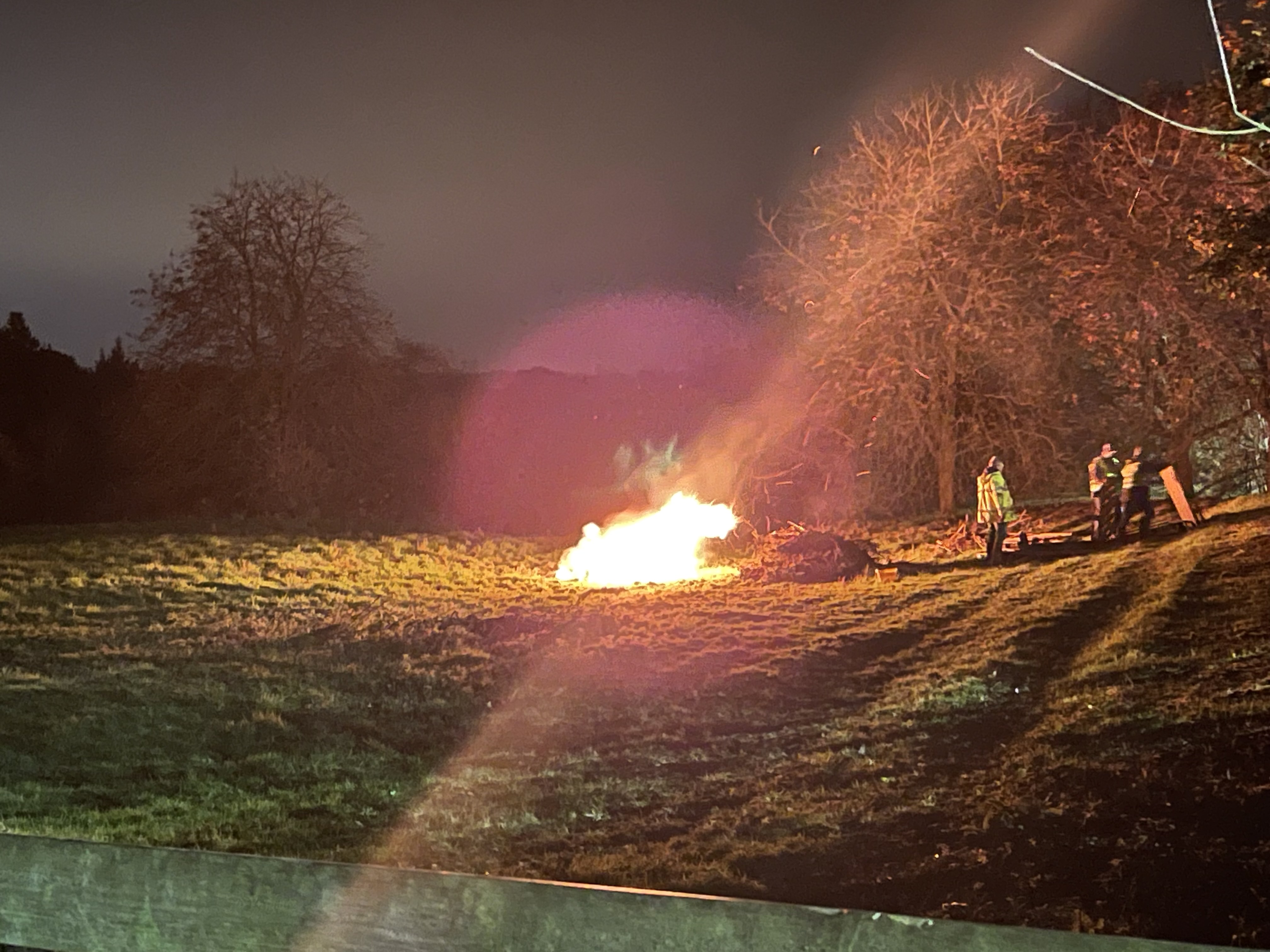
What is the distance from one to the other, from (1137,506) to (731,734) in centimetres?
960

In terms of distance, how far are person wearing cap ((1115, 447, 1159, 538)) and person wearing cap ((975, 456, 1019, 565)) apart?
5.13 ft

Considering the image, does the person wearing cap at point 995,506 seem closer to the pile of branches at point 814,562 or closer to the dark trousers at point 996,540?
the dark trousers at point 996,540

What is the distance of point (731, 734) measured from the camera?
8500 millimetres

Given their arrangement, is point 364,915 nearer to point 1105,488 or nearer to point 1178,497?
point 1105,488

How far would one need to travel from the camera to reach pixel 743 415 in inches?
842

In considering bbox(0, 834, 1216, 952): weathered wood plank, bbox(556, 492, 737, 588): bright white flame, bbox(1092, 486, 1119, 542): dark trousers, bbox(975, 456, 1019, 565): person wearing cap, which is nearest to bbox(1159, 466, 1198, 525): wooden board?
bbox(1092, 486, 1119, 542): dark trousers

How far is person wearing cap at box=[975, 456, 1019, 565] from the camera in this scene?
15234mm

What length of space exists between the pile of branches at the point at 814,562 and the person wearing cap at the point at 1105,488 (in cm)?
307

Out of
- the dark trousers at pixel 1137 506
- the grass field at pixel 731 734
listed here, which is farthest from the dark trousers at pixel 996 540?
the dark trousers at pixel 1137 506

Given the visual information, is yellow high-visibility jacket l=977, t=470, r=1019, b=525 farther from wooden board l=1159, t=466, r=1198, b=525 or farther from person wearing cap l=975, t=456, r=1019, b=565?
wooden board l=1159, t=466, r=1198, b=525

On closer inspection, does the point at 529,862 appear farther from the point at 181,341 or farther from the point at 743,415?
the point at 181,341

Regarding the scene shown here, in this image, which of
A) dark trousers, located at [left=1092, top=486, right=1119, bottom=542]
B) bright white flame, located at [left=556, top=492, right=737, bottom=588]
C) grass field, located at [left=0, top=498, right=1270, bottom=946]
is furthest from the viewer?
bright white flame, located at [left=556, top=492, right=737, bottom=588]

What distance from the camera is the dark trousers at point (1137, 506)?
15.7 m

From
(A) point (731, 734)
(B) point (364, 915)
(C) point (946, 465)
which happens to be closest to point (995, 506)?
(C) point (946, 465)
